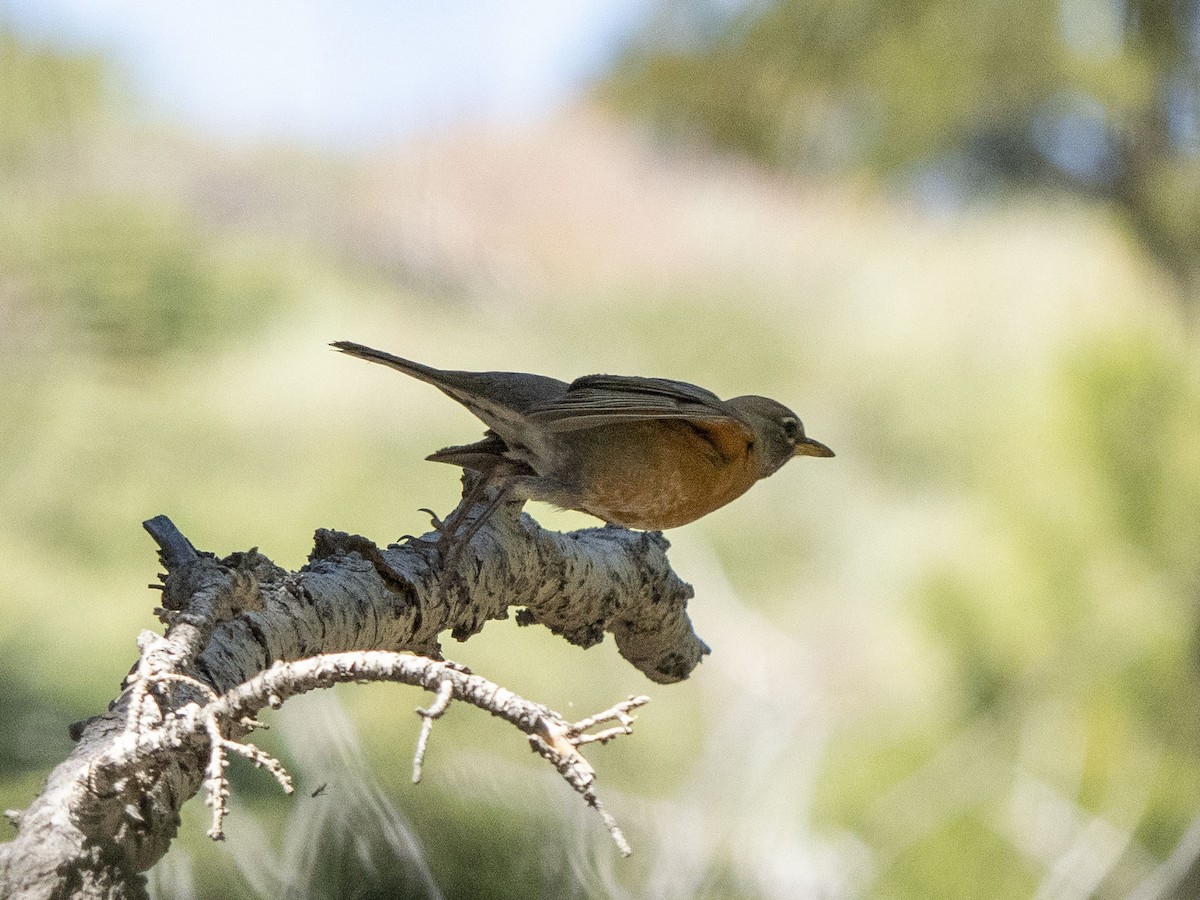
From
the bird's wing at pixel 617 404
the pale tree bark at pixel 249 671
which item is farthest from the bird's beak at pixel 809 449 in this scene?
the pale tree bark at pixel 249 671

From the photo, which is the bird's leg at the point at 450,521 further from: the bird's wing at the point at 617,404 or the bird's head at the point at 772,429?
the bird's head at the point at 772,429

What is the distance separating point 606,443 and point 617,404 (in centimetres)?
12

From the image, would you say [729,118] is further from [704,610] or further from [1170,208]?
[704,610]

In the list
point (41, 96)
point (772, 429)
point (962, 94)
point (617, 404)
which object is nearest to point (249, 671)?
point (617, 404)

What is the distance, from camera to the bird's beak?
87.8 inches

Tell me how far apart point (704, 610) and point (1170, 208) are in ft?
17.5

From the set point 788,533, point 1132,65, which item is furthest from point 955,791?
point 1132,65

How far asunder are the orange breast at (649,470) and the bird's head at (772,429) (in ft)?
0.76

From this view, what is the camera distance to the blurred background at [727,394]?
10.7 ft

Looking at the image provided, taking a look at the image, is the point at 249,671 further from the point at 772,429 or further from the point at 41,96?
the point at 41,96

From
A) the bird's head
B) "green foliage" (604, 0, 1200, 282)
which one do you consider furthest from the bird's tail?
"green foliage" (604, 0, 1200, 282)

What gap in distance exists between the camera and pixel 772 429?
2168mm

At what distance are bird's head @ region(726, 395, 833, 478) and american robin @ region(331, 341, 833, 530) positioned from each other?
0.17 metres

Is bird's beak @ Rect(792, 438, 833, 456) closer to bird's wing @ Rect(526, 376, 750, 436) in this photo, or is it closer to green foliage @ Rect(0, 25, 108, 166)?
bird's wing @ Rect(526, 376, 750, 436)
